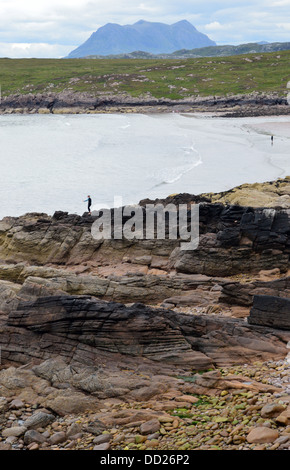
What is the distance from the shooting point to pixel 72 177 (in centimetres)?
5622

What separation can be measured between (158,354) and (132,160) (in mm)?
54118

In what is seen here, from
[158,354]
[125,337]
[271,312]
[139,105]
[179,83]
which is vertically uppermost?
[179,83]

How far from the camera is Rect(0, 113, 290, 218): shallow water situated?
47.1 metres

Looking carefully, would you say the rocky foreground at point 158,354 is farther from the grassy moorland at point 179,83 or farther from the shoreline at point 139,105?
the grassy moorland at point 179,83

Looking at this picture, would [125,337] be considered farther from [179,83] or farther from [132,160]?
[179,83]

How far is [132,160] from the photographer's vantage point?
66.5m

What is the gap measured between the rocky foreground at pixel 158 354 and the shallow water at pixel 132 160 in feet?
68.3

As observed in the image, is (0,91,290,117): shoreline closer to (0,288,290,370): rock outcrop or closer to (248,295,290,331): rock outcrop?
(248,295,290,331): rock outcrop

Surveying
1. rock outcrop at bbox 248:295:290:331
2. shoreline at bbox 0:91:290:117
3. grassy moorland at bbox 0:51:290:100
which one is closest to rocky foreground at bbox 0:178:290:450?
rock outcrop at bbox 248:295:290:331

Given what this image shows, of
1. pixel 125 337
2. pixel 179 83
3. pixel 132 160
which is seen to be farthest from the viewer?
pixel 179 83

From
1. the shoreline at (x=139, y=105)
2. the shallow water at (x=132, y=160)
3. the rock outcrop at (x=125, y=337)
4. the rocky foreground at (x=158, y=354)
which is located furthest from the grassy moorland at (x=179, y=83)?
the rock outcrop at (x=125, y=337)

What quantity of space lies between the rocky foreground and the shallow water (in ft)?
68.3

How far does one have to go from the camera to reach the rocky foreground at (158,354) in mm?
10789

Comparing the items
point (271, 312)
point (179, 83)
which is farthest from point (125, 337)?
point (179, 83)
